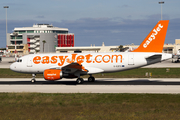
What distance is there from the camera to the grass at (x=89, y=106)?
14.2 m

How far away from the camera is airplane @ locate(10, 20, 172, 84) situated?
2998 cm

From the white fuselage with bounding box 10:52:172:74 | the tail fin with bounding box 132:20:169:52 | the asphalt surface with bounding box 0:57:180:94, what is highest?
the tail fin with bounding box 132:20:169:52

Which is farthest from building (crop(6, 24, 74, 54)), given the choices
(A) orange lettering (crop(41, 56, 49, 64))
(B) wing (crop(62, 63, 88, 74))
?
(B) wing (crop(62, 63, 88, 74))

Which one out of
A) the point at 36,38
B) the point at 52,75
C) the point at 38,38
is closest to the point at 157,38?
the point at 52,75

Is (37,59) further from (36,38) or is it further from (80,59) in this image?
(36,38)

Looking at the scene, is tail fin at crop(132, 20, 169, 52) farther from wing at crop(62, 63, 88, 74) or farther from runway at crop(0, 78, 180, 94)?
wing at crop(62, 63, 88, 74)

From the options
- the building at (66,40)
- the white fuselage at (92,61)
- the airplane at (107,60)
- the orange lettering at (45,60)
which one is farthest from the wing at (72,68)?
the building at (66,40)

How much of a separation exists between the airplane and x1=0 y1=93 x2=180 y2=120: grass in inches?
332

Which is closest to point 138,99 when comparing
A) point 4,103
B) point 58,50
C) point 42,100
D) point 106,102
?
point 106,102

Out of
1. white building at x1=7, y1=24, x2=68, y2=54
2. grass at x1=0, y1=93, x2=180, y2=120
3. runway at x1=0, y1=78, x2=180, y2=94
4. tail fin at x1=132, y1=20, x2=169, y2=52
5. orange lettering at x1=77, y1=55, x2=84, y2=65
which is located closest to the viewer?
grass at x1=0, y1=93, x2=180, y2=120

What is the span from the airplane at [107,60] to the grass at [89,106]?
8.43 m

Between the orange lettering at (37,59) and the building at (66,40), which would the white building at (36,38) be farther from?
the orange lettering at (37,59)

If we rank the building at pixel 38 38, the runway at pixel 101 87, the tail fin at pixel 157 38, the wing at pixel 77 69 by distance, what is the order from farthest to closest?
the building at pixel 38 38 → the tail fin at pixel 157 38 → the wing at pixel 77 69 → the runway at pixel 101 87

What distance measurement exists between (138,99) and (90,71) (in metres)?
12.0
